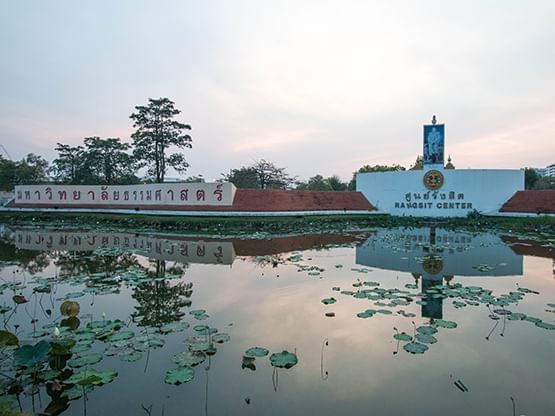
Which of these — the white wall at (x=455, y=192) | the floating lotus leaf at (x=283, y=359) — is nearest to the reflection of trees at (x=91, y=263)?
the floating lotus leaf at (x=283, y=359)

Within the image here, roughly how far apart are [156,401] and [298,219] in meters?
17.4

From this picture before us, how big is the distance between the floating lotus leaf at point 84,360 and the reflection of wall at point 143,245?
232 inches

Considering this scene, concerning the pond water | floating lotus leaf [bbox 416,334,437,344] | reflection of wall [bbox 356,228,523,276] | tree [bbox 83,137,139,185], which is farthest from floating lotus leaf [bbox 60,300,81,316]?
tree [bbox 83,137,139,185]

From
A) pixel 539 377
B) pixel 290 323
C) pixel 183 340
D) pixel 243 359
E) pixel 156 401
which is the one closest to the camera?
pixel 156 401

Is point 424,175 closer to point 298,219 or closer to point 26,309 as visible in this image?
point 298,219

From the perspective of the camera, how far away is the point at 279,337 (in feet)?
15.3

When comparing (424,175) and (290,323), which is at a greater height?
(424,175)

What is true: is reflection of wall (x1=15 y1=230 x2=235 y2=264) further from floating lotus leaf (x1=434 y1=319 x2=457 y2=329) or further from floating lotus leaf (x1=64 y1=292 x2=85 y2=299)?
floating lotus leaf (x1=434 y1=319 x2=457 y2=329)

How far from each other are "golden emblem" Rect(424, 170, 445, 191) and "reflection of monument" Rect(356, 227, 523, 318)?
888 cm

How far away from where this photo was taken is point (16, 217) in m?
24.6

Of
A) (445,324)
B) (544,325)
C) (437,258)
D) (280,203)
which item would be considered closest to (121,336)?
(445,324)

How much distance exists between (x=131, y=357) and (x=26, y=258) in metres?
8.60

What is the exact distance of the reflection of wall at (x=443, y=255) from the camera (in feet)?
28.5

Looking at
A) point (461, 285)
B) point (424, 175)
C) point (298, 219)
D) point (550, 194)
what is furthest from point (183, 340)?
point (550, 194)
